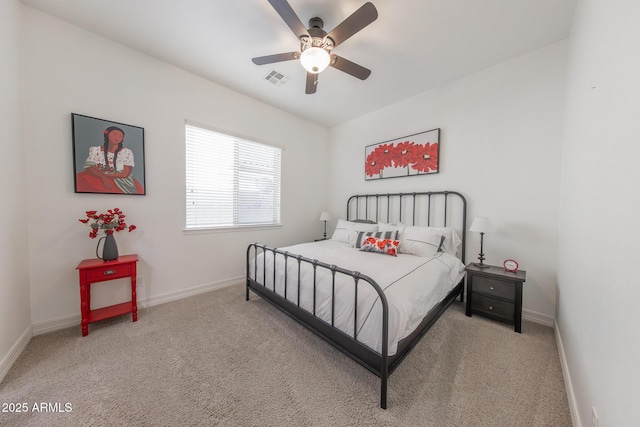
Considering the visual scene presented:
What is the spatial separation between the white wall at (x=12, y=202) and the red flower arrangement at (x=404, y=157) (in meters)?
3.80

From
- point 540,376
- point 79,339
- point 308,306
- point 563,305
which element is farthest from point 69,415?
point 563,305

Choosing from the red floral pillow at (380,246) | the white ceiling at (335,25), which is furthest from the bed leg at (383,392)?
the white ceiling at (335,25)

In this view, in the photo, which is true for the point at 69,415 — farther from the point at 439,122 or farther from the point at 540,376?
the point at 439,122

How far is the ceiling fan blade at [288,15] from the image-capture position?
4.79 ft

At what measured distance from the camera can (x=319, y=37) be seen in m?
1.84

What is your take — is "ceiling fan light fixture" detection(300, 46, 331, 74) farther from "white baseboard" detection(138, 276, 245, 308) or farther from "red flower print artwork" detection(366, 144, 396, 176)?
"white baseboard" detection(138, 276, 245, 308)

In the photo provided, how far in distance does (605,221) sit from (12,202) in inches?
147

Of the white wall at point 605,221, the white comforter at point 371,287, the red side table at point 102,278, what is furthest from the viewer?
the red side table at point 102,278

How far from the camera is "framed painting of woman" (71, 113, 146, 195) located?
82.5 inches

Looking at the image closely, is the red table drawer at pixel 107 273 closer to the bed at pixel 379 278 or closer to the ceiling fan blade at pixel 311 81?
the bed at pixel 379 278

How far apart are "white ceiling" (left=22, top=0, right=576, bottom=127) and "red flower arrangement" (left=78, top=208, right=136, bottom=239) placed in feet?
5.87

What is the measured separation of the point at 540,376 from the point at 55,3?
191 inches

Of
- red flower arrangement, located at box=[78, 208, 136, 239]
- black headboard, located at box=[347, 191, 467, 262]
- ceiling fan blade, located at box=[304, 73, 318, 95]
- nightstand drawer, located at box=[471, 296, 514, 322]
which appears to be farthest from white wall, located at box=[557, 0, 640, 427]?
red flower arrangement, located at box=[78, 208, 136, 239]

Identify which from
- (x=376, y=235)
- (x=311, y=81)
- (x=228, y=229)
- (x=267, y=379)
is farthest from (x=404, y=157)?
(x=267, y=379)
